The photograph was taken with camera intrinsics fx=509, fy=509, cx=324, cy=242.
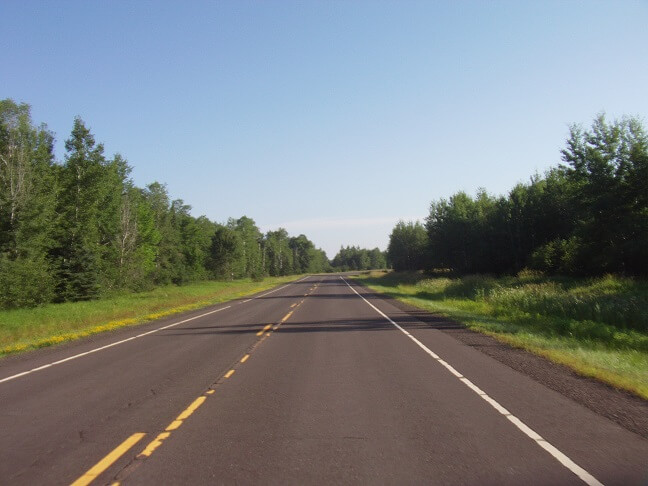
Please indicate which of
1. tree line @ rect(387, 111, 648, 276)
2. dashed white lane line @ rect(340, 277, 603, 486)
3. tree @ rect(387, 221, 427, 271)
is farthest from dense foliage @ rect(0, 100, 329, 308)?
tree @ rect(387, 221, 427, 271)

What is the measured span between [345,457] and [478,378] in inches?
190

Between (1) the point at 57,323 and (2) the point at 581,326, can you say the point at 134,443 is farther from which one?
(1) the point at 57,323

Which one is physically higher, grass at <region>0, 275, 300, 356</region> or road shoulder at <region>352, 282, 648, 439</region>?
grass at <region>0, 275, 300, 356</region>

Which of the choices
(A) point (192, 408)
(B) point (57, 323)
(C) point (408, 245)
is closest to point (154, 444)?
(A) point (192, 408)

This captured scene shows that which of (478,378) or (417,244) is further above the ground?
(417,244)

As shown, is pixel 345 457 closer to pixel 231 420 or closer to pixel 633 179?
pixel 231 420

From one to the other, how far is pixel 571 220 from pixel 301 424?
49070 mm

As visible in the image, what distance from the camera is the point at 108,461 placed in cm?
517

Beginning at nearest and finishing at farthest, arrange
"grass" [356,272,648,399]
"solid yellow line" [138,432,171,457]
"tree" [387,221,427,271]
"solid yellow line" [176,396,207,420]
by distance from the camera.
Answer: "solid yellow line" [138,432,171,457]
"solid yellow line" [176,396,207,420]
"grass" [356,272,648,399]
"tree" [387,221,427,271]

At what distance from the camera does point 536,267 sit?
4703 cm

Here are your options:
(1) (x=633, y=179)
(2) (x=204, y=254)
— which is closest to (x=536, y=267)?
Answer: (1) (x=633, y=179)

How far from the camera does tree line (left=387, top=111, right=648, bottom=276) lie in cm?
3594

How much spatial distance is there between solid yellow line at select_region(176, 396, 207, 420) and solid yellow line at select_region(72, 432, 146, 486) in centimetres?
80

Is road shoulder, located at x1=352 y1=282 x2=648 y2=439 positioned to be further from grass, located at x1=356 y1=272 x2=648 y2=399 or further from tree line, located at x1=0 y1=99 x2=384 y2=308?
tree line, located at x1=0 y1=99 x2=384 y2=308
